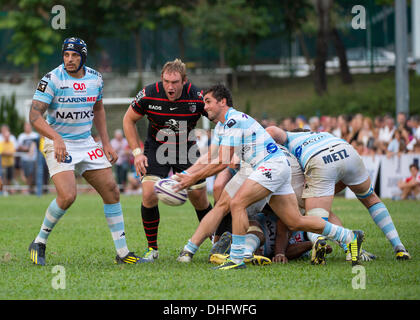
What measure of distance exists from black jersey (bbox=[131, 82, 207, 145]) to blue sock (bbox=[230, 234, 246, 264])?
1.73 meters

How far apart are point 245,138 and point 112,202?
1.75m

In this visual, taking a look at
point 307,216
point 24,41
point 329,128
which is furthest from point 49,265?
point 24,41

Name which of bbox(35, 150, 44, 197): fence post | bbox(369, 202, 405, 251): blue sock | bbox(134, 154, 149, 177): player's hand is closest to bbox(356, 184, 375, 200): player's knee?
bbox(369, 202, 405, 251): blue sock

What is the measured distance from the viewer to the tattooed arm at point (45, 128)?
738 centimetres

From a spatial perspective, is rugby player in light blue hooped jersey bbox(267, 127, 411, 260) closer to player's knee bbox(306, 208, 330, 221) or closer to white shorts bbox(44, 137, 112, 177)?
player's knee bbox(306, 208, 330, 221)

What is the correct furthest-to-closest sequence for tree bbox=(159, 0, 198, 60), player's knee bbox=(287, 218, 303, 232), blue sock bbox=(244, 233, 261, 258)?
tree bbox=(159, 0, 198, 60)
blue sock bbox=(244, 233, 261, 258)
player's knee bbox=(287, 218, 303, 232)

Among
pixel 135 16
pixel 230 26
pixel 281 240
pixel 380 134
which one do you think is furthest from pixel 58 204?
pixel 135 16

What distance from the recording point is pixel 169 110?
330 inches

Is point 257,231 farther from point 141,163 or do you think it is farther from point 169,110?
point 169,110

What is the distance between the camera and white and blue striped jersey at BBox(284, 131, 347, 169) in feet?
26.9

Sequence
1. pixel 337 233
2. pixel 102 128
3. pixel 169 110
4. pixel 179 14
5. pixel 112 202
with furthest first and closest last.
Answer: pixel 179 14, pixel 169 110, pixel 102 128, pixel 112 202, pixel 337 233

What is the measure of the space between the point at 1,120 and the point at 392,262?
77.0 feet

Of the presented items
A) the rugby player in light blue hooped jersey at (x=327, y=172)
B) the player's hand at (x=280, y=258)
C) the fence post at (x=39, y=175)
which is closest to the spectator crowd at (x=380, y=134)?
the fence post at (x=39, y=175)

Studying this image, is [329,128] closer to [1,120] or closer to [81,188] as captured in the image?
[81,188]
